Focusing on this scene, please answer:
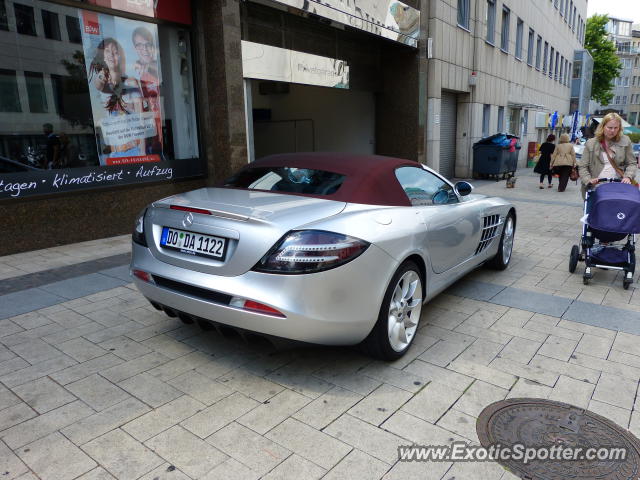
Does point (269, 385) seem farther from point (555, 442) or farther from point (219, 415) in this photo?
point (555, 442)

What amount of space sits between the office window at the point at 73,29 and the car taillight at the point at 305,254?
6.07 m

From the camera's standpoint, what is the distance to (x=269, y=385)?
3.07 metres

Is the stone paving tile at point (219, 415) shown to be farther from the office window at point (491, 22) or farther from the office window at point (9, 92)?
the office window at point (491, 22)

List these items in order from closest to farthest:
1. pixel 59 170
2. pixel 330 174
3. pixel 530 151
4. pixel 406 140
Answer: pixel 330 174
pixel 59 170
pixel 406 140
pixel 530 151

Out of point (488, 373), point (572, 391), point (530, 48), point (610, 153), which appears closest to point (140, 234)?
point (488, 373)

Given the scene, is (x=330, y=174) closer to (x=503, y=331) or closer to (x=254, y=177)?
(x=254, y=177)

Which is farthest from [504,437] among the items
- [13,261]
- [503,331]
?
[13,261]

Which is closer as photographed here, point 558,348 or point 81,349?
point 81,349

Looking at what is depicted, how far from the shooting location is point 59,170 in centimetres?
679

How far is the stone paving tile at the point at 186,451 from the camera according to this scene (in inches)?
91.0

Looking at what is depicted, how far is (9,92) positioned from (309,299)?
5959mm

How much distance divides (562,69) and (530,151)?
1428cm

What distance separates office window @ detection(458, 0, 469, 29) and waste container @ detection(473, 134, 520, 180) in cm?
409

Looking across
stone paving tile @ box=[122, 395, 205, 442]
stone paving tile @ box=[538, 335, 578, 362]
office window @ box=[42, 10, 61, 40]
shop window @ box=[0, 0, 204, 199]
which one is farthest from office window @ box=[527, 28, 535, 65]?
stone paving tile @ box=[122, 395, 205, 442]
